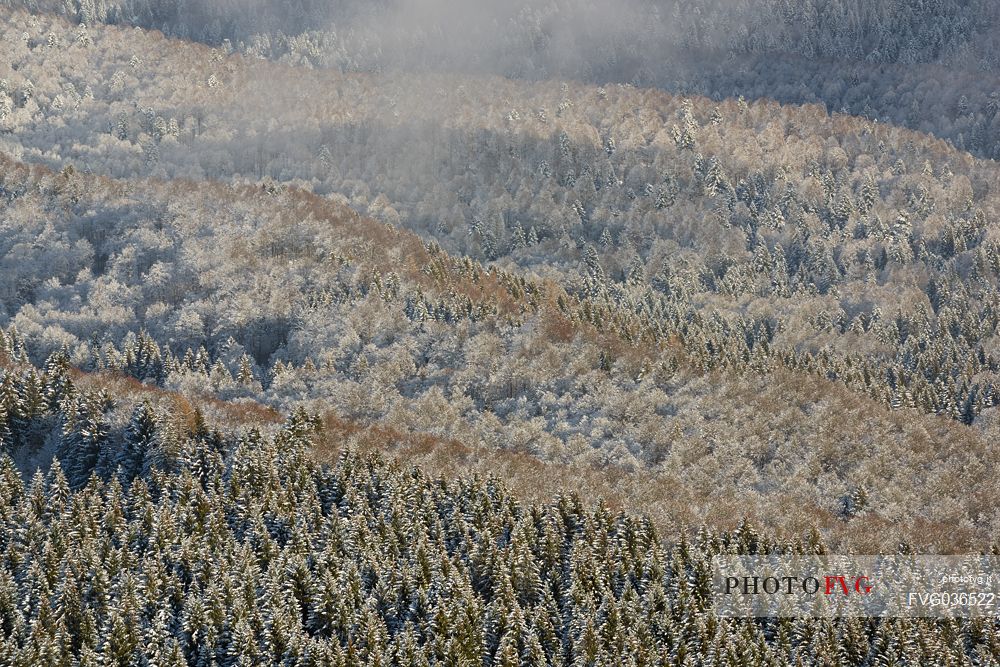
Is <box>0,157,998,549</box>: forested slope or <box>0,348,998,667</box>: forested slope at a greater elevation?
<box>0,348,998,667</box>: forested slope

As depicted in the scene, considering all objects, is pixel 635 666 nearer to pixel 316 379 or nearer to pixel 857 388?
pixel 316 379

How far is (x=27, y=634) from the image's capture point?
8838 cm

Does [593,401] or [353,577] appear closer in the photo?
[353,577]

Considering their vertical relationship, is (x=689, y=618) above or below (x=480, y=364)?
above

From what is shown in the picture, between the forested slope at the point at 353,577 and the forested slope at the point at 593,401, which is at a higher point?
the forested slope at the point at 353,577

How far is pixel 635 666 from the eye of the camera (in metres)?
86.5

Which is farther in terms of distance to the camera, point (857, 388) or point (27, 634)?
point (857, 388)

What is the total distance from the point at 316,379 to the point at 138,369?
1169 inches

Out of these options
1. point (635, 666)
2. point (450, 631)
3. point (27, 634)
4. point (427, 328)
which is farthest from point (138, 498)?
point (427, 328)

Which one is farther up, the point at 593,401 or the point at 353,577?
the point at 353,577

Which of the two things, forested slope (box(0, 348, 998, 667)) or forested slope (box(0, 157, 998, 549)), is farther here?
forested slope (box(0, 157, 998, 549))

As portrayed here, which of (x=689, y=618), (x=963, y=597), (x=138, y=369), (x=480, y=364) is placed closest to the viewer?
(x=689, y=618)

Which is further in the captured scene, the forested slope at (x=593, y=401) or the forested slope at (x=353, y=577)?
the forested slope at (x=593, y=401)

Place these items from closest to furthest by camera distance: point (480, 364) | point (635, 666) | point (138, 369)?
point (635, 666) < point (138, 369) < point (480, 364)
